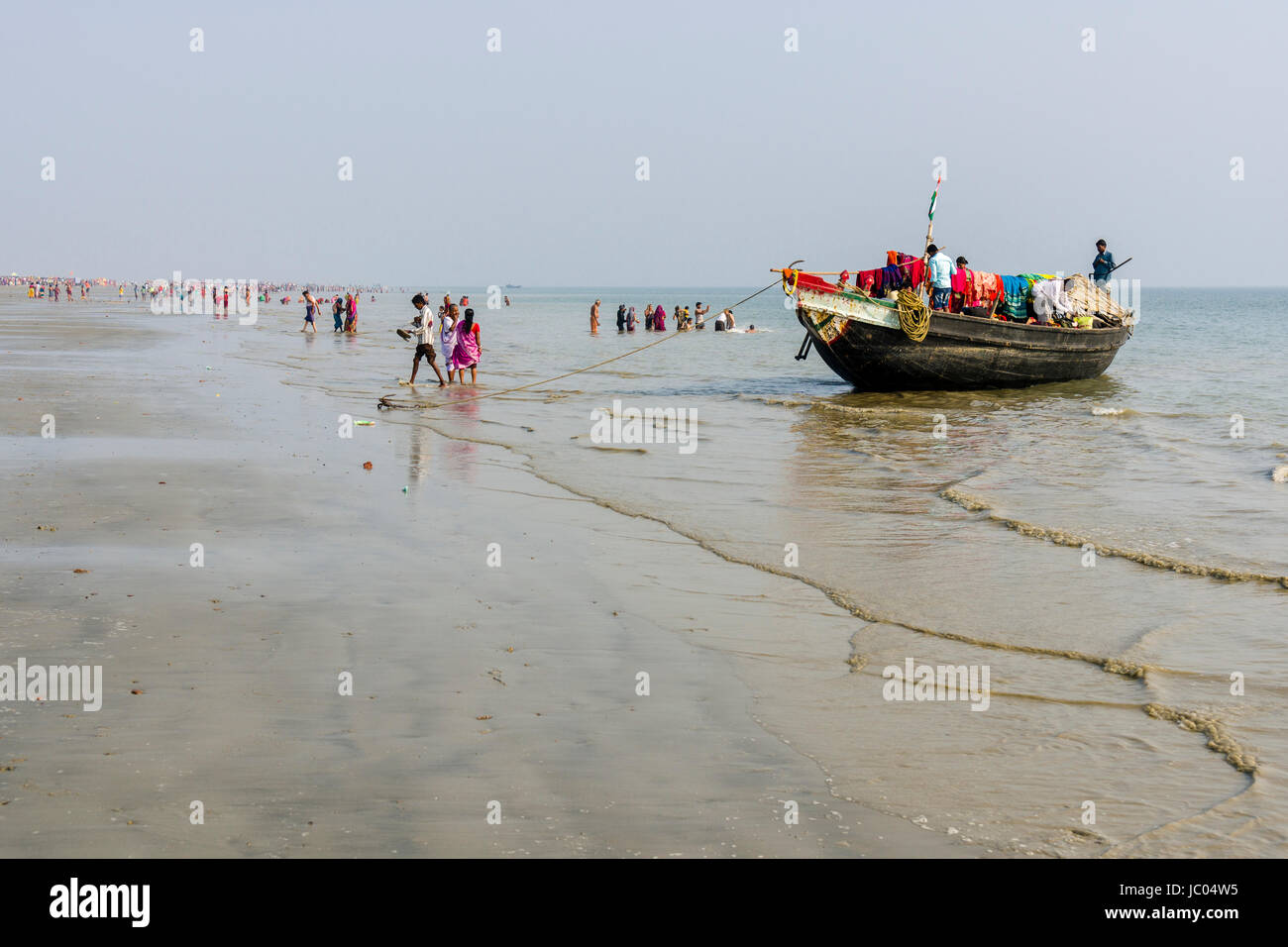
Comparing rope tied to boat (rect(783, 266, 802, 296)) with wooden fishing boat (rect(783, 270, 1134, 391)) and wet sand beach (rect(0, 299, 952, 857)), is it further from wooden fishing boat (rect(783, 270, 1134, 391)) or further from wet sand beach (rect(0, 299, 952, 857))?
wet sand beach (rect(0, 299, 952, 857))

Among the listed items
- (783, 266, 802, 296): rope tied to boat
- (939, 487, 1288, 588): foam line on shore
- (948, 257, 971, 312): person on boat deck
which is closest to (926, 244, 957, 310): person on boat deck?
(948, 257, 971, 312): person on boat deck

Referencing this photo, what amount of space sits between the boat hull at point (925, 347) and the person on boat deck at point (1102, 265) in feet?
6.03

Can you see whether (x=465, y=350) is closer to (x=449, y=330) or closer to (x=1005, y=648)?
(x=449, y=330)

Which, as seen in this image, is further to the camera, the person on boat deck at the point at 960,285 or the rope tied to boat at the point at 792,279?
the person on boat deck at the point at 960,285

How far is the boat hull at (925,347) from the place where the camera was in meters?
22.8

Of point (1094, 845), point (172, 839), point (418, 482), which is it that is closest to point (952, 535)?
point (418, 482)

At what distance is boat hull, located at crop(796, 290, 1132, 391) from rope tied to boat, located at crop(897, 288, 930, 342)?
0.18 m

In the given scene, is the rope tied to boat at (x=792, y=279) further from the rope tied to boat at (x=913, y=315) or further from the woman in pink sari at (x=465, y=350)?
the woman in pink sari at (x=465, y=350)

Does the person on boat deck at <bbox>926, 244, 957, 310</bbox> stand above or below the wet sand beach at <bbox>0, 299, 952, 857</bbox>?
above

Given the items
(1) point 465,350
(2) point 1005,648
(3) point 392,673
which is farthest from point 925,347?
(3) point 392,673

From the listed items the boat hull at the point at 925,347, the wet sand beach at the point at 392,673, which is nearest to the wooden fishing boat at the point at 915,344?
the boat hull at the point at 925,347

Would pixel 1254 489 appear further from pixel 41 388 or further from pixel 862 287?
pixel 41 388

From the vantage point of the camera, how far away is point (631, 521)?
10312 mm

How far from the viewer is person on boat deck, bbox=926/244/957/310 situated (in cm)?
2319
